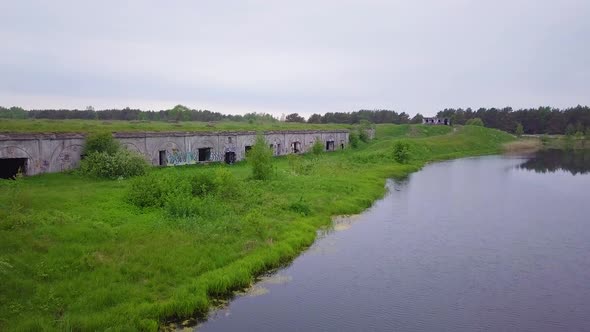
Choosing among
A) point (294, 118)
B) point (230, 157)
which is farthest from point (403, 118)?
point (230, 157)

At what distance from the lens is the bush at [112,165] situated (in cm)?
2962

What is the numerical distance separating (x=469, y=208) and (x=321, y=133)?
32506mm

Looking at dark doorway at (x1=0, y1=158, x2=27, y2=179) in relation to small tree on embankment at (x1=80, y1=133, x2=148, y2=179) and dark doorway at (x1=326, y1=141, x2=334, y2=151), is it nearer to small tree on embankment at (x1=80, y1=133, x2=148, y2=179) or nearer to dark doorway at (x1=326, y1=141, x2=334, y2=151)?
small tree on embankment at (x1=80, y1=133, x2=148, y2=179)

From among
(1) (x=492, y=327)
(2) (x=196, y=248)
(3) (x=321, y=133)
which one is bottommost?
(1) (x=492, y=327)

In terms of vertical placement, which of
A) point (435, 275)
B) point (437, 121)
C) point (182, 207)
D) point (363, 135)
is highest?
point (437, 121)

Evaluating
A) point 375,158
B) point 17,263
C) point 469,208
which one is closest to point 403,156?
point 375,158

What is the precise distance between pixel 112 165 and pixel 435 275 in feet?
70.0

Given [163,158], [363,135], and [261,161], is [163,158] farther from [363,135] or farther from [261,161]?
[363,135]

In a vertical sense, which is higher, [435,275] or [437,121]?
[437,121]

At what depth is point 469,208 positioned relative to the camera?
30.1 m

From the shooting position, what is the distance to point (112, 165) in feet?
97.8

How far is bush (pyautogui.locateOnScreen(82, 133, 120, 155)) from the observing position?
31578mm

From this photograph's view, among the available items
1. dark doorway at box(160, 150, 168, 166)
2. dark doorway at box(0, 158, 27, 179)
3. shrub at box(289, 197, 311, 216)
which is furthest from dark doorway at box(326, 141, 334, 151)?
dark doorway at box(0, 158, 27, 179)

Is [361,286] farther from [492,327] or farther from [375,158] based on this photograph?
[375,158]
